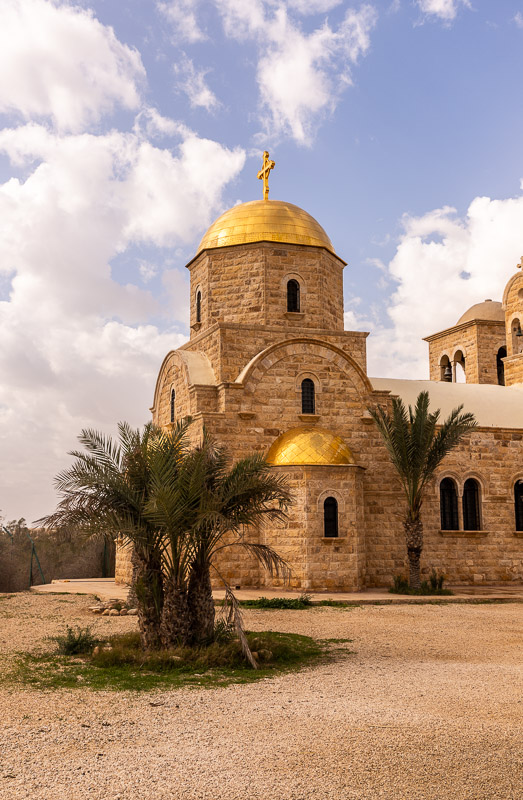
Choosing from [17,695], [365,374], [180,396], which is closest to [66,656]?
[17,695]

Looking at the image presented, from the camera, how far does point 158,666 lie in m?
8.27

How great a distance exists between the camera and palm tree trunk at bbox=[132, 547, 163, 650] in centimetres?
901

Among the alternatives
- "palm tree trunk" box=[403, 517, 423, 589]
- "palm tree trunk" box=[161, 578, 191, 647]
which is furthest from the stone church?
"palm tree trunk" box=[161, 578, 191, 647]

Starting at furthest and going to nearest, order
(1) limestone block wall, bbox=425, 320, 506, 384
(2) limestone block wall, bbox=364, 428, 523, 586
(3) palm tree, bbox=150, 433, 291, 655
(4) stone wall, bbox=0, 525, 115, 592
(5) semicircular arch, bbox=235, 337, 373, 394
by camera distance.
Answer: (1) limestone block wall, bbox=425, 320, 506, 384 < (4) stone wall, bbox=0, 525, 115, 592 < (2) limestone block wall, bbox=364, 428, 523, 586 < (5) semicircular arch, bbox=235, 337, 373, 394 < (3) palm tree, bbox=150, 433, 291, 655

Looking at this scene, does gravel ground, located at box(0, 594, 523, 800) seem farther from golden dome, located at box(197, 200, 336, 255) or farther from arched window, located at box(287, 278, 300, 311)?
golden dome, located at box(197, 200, 336, 255)

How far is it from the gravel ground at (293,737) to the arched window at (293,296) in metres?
11.9

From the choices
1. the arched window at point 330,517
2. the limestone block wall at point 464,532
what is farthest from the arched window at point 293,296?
the arched window at point 330,517

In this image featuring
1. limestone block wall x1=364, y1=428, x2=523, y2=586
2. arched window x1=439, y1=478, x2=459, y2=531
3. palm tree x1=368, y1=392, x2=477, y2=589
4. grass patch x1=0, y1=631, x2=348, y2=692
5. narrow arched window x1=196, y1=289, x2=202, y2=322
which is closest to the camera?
grass patch x1=0, y1=631, x2=348, y2=692

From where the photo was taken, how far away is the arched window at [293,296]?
1952 centimetres

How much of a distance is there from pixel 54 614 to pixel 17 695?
6.71m

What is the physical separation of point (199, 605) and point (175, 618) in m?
0.36

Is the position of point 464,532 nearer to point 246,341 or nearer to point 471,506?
point 471,506

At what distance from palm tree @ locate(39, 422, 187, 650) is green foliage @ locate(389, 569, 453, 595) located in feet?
29.2

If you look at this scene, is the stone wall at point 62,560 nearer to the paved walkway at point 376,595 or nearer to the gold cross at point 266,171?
the paved walkway at point 376,595
